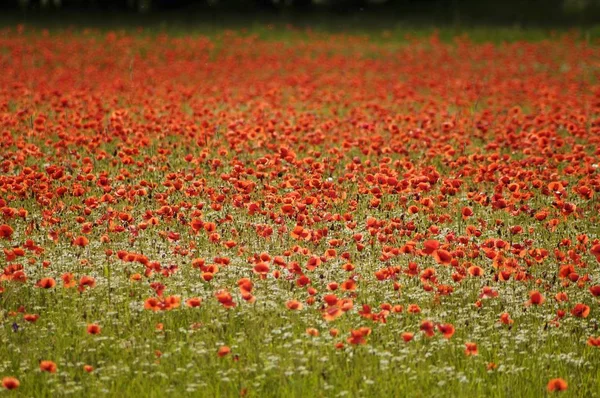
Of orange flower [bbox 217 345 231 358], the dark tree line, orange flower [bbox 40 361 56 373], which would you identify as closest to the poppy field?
orange flower [bbox 40 361 56 373]

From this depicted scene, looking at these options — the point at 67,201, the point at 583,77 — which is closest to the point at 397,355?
the point at 67,201

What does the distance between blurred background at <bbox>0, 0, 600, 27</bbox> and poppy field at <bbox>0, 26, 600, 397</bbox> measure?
16823mm

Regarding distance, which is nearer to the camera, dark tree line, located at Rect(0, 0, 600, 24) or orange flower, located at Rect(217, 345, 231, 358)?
orange flower, located at Rect(217, 345, 231, 358)

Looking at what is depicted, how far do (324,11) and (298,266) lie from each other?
26.5 m

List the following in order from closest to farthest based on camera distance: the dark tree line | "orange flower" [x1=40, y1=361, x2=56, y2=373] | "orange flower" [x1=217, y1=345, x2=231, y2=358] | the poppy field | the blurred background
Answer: "orange flower" [x1=40, y1=361, x2=56, y2=373], "orange flower" [x1=217, y1=345, x2=231, y2=358], the poppy field, the blurred background, the dark tree line

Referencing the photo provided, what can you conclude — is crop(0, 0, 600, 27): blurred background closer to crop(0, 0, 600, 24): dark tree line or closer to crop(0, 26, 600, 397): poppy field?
crop(0, 0, 600, 24): dark tree line

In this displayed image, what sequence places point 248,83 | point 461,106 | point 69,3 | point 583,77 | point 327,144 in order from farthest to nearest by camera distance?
point 69,3, point 583,77, point 248,83, point 461,106, point 327,144

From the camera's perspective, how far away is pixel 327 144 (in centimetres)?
1101

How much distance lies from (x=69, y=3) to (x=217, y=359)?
1100 inches

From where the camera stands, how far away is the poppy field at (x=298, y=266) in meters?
5.05

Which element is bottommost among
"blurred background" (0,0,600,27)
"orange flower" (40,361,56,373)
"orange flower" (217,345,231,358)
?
→ "orange flower" (40,361,56,373)

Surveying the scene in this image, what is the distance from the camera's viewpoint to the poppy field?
5047 millimetres

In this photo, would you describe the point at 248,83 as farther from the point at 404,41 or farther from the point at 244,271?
the point at 244,271

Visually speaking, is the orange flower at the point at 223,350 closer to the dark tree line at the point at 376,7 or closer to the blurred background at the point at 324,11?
the blurred background at the point at 324,11
